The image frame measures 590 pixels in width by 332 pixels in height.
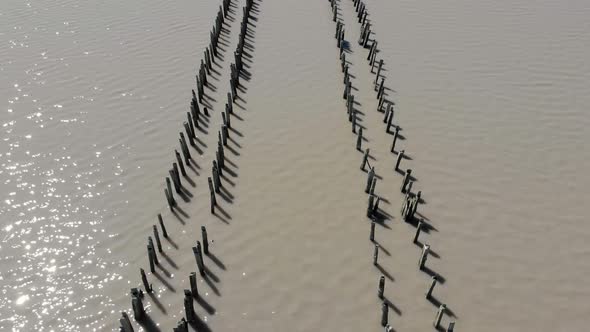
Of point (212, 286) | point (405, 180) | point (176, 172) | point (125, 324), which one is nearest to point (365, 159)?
point (405, 180)

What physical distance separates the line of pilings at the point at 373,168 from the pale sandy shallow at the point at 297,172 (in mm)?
215

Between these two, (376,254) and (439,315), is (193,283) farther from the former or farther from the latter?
(439,315)

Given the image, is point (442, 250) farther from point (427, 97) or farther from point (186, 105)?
point (186, 105)

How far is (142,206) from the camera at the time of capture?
8.92 metres

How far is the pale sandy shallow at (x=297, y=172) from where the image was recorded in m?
7.46

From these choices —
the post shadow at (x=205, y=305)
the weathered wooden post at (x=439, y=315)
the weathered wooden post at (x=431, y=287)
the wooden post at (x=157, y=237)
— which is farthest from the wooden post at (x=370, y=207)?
the wooden post at (x=157, y=237)

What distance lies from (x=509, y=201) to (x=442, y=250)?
201 cm

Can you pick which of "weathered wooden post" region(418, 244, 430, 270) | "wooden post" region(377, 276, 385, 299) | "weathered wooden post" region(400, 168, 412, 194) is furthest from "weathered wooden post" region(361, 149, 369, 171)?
"wooden post" region(377, 276, 385, 299)

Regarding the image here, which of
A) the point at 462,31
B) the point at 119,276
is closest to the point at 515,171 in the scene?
the point at 462,31

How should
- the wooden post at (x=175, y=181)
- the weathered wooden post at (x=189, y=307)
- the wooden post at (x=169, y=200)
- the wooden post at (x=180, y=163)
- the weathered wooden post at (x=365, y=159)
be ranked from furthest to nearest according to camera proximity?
the weathered wooden post at (x=365, y=159), the wooden post at (x=180, y=163), the wooden post at (x=175, y=181), the wooden post at (x=169, y=200), the weathered wooden post at (x=189, y=307)

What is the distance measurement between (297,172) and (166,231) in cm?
294

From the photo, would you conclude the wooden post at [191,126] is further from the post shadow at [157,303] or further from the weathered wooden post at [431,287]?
the weathered wooden post at [431,287]

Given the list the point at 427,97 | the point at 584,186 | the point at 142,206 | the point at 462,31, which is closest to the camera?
the point at 142,206

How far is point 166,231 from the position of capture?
8438 mm
